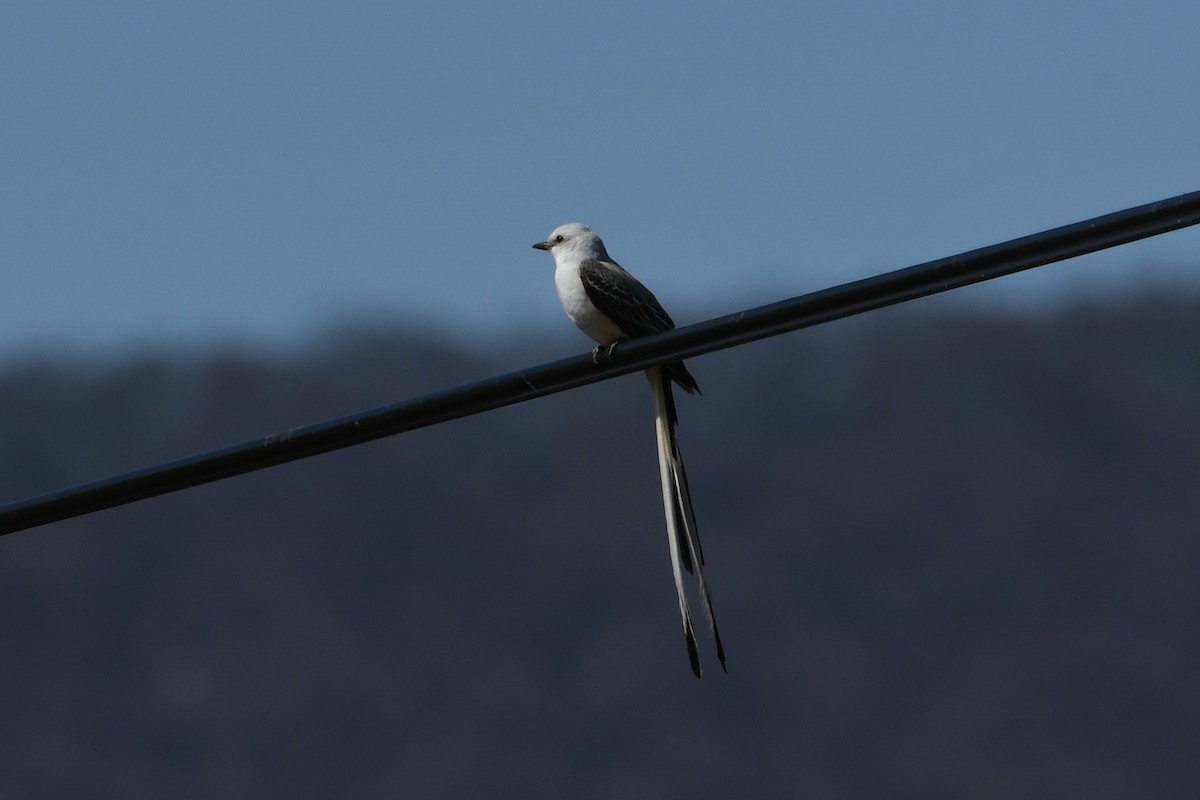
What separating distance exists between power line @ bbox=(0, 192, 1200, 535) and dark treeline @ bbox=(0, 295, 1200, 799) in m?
85.6

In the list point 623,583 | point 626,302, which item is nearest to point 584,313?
point 626,302

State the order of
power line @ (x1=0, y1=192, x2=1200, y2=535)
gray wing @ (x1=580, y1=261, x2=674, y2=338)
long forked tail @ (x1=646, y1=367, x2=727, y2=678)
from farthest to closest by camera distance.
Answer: gray wing @ (x1=580, y1=261, x2=674, y2=338)
long forked tail @ (x1=646, y1=367, x2=727, y2=678)
power line @ (x1=0, y1=192, x2=1200, y2=535)

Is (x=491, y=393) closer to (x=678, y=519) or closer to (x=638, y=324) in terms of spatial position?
(x=678, y=519)

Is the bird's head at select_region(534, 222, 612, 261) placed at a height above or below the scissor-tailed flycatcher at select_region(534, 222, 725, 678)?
above

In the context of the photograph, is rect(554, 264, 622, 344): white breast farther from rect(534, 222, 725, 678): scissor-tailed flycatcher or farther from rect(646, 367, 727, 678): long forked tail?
rect(646, 367, 727, 678): long forked tail

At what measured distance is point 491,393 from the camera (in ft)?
17.4

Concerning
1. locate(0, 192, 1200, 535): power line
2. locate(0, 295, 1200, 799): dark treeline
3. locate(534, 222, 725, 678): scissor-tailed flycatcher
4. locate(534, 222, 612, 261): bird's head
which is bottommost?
locate(0, 192, 1200, 535): power line

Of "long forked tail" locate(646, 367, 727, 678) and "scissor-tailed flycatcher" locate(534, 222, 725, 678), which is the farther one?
"scissor-tailed flycatcher" locate(534, 222, 725, 678)

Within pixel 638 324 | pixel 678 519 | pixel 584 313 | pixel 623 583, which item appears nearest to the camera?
pixel 678 519

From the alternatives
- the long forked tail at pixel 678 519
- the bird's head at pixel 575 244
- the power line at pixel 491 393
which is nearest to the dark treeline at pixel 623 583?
the bird's head at pixel 575 244

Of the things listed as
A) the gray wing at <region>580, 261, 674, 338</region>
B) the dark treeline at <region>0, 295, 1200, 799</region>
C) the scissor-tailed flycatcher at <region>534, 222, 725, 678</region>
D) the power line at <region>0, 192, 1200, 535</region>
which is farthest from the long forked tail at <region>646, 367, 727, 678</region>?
the dark treeline at <region>0, 295, 1200, 799</region>

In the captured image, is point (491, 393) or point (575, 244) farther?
point (575, 244)

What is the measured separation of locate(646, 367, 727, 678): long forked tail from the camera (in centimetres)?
646

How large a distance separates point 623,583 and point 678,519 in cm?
9663
